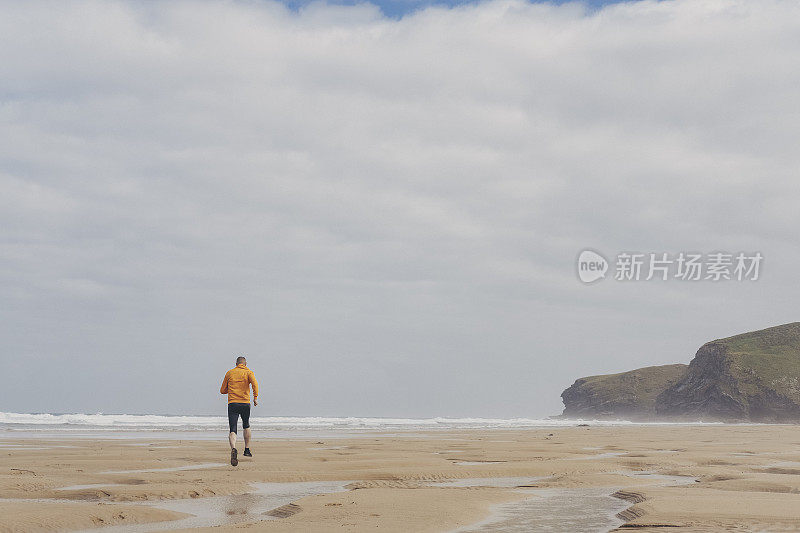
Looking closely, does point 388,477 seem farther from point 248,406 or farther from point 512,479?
point 248,406

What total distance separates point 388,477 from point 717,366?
360ft

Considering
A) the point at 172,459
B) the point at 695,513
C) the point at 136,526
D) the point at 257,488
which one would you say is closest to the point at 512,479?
the point at 257,488

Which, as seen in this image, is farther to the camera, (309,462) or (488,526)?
(309,462)

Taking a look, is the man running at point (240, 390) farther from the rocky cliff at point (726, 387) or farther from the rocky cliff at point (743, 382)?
the rocky cliff at point (743, 382)

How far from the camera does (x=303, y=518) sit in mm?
7020

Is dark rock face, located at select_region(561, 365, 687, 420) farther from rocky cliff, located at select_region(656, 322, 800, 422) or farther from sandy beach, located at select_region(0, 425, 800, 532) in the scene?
sandy beach, located at select_region(0, 425, 800, 532)

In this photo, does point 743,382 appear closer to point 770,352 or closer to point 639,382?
point 770,352

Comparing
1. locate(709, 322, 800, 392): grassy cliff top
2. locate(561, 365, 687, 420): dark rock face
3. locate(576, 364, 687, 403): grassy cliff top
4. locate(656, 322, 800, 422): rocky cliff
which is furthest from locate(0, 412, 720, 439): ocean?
locate(576, 364, 687, 403): grassy cliff top

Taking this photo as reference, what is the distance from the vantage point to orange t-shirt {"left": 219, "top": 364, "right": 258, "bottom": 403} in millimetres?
15156

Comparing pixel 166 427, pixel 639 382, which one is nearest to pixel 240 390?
pixel 166 427

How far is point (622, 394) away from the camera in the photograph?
139 meters

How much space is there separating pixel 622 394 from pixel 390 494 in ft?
453

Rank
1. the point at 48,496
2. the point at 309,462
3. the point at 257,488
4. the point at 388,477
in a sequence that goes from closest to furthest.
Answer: the point at 48,496
the point at 257,488
the point at 388,477
the point at 309,462

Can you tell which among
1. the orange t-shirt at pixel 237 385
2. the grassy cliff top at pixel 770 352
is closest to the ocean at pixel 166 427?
the orange t-shirt at pixel 237 385
